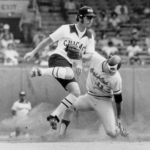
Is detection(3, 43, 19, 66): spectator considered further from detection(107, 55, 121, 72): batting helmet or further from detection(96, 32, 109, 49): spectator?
detection(107, 55, 121, 72): batting helmet

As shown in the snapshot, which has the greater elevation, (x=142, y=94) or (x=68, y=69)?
(x=68, y=69)

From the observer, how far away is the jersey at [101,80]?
1082cm

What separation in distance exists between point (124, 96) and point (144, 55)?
9.77 feet

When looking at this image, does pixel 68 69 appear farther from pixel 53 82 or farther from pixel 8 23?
pixel 8 23

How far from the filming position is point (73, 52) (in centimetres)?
1019

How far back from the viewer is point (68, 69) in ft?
33.6

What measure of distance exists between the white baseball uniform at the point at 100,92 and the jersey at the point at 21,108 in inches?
133

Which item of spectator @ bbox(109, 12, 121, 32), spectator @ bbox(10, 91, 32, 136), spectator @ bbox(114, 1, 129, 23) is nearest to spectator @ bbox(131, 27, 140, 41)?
spectator @ bbox(109, 12, 121, 32)

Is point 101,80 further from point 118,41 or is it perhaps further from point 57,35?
point 118,41

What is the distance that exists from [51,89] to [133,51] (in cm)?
364

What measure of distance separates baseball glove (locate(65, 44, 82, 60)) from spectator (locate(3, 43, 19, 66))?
6517 millimetres

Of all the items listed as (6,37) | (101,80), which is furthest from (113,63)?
(6,37)

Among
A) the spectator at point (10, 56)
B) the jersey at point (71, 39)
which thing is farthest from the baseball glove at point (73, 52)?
the spectator at point (10, 56)

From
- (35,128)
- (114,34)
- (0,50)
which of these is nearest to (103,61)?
(35,128)
